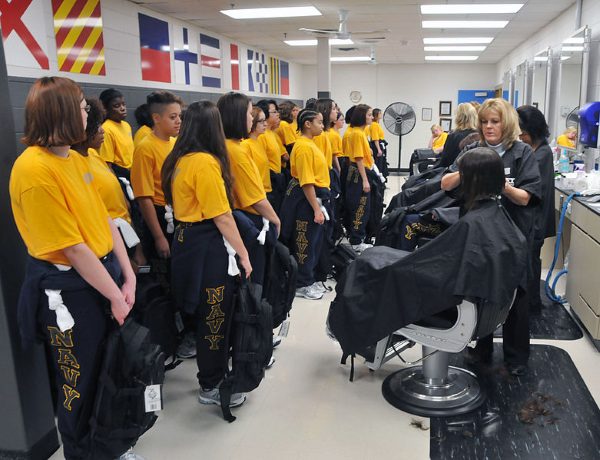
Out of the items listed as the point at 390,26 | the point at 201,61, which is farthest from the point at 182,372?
the point at 390,26

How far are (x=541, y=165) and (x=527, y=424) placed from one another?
1592 mm

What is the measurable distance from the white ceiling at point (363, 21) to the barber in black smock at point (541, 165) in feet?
10.3

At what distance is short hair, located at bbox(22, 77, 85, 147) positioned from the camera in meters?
1.71

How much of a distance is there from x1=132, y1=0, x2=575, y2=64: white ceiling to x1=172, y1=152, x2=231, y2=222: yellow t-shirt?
413cm

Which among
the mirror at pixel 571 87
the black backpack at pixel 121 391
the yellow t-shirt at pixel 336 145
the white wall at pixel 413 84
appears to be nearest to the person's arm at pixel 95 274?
the black backpack at pixel 121 391

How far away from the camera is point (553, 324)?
11.7 ft

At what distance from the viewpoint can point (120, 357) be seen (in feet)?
6.25

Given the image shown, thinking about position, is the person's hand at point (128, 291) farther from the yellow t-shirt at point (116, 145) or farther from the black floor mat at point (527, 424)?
the yellow t-shirt at point (116, 145)

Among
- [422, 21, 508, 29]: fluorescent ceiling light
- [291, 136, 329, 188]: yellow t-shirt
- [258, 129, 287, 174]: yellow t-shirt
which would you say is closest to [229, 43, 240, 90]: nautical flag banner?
[422, 21, 508, 29]: fluorescent ceiling light

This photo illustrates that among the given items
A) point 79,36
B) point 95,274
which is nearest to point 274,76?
point 79,36

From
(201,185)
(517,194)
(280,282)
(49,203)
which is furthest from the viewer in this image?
(280,282)

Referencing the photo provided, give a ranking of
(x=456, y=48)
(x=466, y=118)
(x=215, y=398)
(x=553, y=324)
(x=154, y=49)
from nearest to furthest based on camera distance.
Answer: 1. (x=215, y=398)
2. (x=553, y=324)
3. (x=466, y=118)
4. (x=154, y=49)
5. (x=456, y=48)

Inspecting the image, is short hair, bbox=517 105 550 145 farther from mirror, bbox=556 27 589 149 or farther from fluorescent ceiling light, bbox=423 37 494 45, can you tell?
fluorescent ceiling light, bbox=423 37 494 45

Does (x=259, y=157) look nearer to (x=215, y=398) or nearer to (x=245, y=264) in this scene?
(x=245, y=264)
